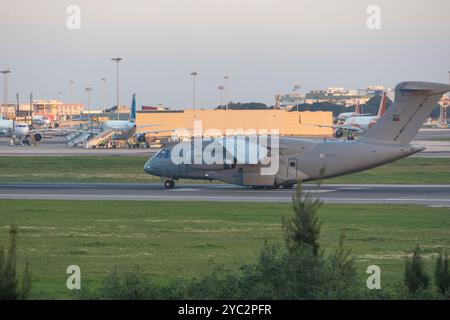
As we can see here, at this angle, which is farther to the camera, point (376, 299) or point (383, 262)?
point (383, 262)

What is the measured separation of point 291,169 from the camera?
4259 centimetres

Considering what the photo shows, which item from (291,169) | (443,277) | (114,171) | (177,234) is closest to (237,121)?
(114,171)

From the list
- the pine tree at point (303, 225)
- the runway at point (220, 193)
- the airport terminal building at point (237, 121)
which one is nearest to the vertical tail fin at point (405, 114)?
the runway at point (220, 193)

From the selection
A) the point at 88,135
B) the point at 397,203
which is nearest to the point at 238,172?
the point at 397,203

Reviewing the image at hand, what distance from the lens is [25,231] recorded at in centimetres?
2764

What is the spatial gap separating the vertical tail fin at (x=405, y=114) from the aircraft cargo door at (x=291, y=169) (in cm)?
416

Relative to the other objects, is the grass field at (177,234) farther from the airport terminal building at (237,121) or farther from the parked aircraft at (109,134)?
the airport terminal building at (237,121)

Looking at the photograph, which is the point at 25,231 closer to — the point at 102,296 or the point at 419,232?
the point at 419,232

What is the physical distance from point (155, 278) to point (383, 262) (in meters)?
6.15

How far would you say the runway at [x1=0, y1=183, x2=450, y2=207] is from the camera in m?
38.2

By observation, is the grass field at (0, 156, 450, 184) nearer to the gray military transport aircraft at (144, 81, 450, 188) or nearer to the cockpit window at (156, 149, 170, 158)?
the cockpit window at (156, 149, 170, 158)

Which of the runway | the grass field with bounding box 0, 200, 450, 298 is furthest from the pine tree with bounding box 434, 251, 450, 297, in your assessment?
the runway
